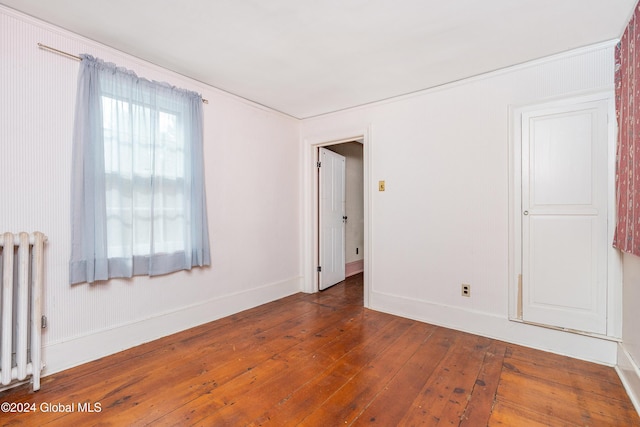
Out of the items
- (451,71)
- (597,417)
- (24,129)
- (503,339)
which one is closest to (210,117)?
(24,129)

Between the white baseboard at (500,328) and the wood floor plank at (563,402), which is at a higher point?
the white baseboard at (500,328)

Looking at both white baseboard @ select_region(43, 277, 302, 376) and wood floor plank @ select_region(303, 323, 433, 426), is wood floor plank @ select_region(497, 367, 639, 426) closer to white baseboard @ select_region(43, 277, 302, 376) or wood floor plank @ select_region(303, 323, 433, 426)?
wood floor plank @ select_region(303, 323, 433, 426)

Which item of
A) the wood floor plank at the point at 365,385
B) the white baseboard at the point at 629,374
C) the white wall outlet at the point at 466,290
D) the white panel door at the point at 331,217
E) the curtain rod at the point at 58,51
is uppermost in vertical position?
the curtain rod at the point at 58,51

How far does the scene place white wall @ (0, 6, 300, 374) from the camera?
1956 mm

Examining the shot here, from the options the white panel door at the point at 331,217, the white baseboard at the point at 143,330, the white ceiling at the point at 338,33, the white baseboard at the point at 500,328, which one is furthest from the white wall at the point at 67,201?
the white baseboard at the point at 500,328

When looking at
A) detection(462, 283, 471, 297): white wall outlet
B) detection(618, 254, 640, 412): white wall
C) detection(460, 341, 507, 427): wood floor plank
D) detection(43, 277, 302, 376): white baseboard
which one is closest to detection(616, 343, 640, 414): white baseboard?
detection(618, 254, 640, 412): white wall

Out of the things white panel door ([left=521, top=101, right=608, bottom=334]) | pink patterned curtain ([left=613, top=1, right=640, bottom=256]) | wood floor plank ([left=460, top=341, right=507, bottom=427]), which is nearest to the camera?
wood floor plank ([left=460, top=341, right=507, bottom=427])

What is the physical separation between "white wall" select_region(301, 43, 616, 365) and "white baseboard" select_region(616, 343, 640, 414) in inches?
4.7

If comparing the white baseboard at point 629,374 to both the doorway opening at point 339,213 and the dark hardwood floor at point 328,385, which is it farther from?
the doorway opening at point 339,213

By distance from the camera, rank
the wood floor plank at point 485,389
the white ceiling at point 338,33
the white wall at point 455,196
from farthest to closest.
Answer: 1. the white wall at point 455,196
2. the white ceiling at point 338,33
3. the wood floor plank at point 485,389

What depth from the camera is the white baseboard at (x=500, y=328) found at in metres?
2.23

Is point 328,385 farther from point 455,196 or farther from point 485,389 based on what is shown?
point 455,196

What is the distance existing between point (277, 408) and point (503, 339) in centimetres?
206

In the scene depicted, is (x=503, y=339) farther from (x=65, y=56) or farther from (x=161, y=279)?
(x=65, y=56)
